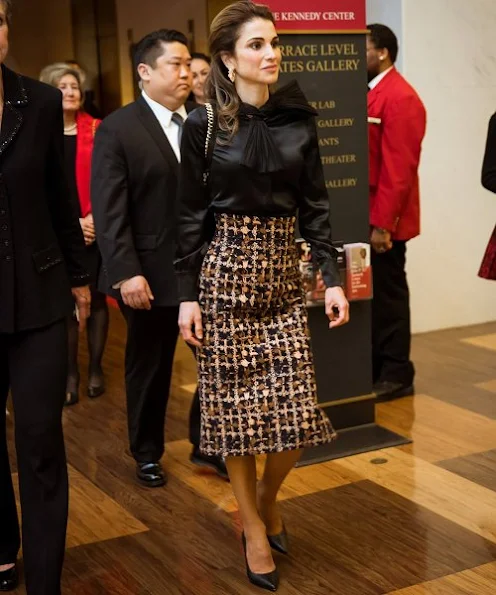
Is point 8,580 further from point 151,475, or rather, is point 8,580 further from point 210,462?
point 210,462

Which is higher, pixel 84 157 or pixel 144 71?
pixel 144 71

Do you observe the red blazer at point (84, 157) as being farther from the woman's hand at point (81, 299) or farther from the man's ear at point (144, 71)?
the woman's hand at point (81, 299)

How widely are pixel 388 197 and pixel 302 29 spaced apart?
3.61 feet

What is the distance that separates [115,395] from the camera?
5.64m

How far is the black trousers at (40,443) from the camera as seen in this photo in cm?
283

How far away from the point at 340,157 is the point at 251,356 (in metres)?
1.56

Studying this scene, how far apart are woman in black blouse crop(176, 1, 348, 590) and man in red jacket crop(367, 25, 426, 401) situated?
6.14ft

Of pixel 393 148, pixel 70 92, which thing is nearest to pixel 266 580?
pixel 393 148

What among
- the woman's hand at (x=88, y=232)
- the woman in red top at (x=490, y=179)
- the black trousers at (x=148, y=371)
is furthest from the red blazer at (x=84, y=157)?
the woman in red top at (x=490, y=179)

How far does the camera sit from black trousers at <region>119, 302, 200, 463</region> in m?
4.11

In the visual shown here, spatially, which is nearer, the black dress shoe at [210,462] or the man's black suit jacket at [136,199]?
the man's black suit jacket at [136,199]

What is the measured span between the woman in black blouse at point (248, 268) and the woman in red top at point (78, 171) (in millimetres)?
2448

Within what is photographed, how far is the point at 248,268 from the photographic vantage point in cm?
316

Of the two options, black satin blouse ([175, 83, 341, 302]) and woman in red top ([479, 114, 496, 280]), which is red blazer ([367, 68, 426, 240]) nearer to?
woman in red top ([479, 114, 496, 280])
